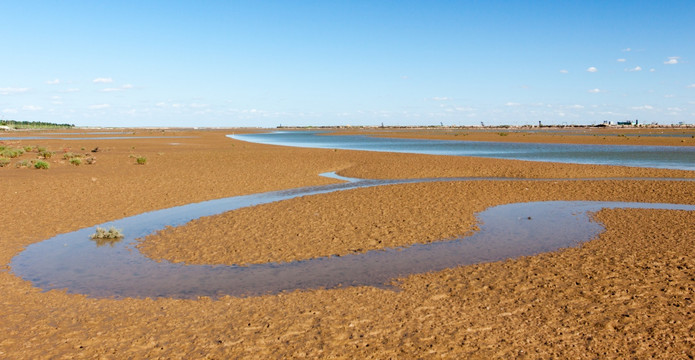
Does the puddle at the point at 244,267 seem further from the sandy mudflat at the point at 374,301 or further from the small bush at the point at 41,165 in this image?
the small bush at the point at 41,165

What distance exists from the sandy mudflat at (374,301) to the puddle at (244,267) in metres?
0.48

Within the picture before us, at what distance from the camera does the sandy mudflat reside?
698 centimetres

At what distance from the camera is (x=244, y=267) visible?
11.0 m

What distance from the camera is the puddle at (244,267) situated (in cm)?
983

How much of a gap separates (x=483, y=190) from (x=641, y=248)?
10678mm

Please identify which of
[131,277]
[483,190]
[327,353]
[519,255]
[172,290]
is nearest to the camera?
[327,353]

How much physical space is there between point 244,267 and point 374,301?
3673 millimetres

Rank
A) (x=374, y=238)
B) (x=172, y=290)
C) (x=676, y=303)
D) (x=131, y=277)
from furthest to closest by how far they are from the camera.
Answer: (x=374, y=238), (x=131, y=277), (x=172, y=290), (x=676, y=303)

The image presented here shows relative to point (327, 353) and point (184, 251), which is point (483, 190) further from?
point (327, 353)

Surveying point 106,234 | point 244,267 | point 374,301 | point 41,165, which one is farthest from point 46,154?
point 374,301

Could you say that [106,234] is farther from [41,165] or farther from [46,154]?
[46,154]

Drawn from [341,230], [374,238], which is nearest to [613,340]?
[374,238]

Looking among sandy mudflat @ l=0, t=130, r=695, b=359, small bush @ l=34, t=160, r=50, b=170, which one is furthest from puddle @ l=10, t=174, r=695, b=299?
small bush @ l=34, t=160, r=50, b=170

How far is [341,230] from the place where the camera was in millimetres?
14523
